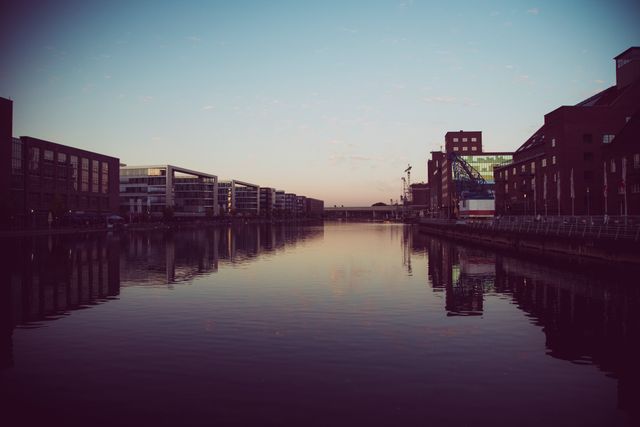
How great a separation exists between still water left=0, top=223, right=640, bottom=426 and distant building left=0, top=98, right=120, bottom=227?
83945 millimetres

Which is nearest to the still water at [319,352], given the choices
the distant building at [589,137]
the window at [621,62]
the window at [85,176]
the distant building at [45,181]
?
the distant building at [589,137]

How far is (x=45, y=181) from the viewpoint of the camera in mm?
118438

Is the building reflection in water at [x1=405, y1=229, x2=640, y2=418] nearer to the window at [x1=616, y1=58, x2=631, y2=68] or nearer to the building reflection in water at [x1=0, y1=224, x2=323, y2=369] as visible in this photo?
the building reflection in water at [x1=0, y1=224, x2=323, y2=369]

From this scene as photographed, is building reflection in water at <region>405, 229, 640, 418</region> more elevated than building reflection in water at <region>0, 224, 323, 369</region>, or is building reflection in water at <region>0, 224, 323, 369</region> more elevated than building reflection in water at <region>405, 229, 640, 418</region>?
building reflection in water at <region>0, 224, 323, 369</region>

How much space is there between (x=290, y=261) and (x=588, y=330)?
3335 cm

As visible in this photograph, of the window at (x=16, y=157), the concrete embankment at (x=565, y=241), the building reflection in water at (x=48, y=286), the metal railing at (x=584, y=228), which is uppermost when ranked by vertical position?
the window at (x=16, y=157)

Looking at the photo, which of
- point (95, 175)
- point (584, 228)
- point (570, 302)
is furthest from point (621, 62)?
point (95, 175)

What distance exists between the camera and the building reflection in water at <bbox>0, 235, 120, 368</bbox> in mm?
22281

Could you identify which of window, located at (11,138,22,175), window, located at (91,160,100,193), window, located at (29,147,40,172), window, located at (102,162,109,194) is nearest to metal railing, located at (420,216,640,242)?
window, located at (11,138,22,175)

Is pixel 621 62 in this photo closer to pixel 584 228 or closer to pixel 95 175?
pixel 584 228

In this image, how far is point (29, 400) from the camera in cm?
1220

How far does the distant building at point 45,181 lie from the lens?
10344cm

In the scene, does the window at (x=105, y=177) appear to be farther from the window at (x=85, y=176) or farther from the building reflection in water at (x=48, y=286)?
the building reflection in water at (x=48, y=286)

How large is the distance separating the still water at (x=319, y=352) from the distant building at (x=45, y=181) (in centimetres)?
8395
